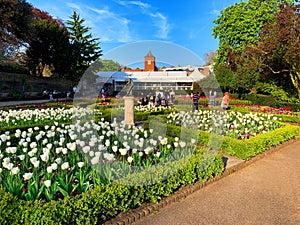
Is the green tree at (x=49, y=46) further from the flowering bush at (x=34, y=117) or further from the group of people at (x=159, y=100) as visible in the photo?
the flowering bush at (x=34, y=117)

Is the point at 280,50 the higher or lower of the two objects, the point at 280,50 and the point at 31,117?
the higher

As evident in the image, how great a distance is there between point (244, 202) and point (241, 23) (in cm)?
2078

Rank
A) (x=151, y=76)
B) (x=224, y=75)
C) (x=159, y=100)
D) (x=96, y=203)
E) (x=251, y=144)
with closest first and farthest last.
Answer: (x=96, y=203) → (x=251, y=144) → (x=151, y=76) → (x=159, y=100) → (x=224, y=75)

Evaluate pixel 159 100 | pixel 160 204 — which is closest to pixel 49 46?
pixel 159 100

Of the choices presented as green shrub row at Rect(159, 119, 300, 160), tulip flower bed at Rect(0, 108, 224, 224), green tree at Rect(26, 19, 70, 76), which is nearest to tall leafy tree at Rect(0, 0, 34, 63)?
green tree at Rect(26, 19, 70, 76)

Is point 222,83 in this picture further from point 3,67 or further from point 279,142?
point 3,67

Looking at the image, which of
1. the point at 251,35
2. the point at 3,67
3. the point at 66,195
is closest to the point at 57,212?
the point at 66,195

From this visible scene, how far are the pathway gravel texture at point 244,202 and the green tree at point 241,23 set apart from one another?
55.2 feet

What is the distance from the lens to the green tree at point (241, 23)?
19.5 metres

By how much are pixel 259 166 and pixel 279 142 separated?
85.5 inches

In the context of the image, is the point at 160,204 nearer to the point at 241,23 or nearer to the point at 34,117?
the point at 34,117

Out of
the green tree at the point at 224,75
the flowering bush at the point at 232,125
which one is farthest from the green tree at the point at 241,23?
the flowering bush at the point at 232,125

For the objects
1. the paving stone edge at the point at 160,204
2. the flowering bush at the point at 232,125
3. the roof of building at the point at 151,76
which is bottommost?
the paving stone edge at the point at 160,204

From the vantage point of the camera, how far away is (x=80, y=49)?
30250 mm
